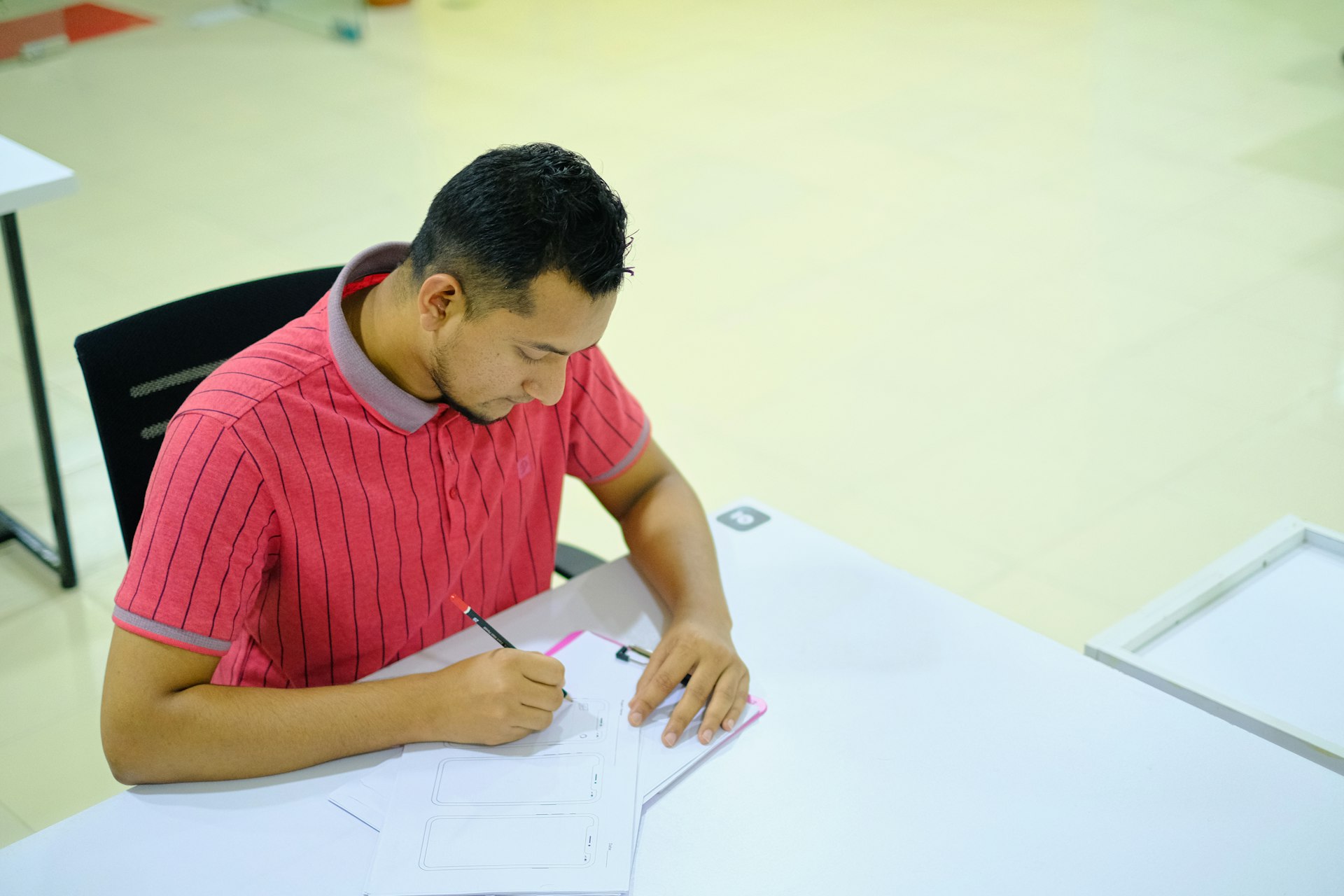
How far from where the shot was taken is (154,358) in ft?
4.99

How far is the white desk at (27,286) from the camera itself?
238cm

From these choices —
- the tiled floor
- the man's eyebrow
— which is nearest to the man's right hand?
the man's eyebrow

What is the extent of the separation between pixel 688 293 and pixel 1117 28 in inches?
137

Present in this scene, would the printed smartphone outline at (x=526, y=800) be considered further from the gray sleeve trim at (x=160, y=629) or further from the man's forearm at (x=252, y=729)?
the gray sleeve trim at (x=160, y=629)

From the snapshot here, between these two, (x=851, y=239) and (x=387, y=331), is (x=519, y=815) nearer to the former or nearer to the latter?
(x=387, y=331)

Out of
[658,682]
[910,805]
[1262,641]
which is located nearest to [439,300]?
[658,682]

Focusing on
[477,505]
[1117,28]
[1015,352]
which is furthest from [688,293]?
[1117,28]

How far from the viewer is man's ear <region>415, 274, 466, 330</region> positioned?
4.28ft

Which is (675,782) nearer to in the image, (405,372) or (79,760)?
(405,372)

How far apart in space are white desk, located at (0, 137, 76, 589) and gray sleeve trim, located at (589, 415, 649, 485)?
1.32 metres

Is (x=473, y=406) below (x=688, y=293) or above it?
above

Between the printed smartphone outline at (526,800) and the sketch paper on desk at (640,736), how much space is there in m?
0.04

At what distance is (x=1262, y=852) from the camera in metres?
1.20

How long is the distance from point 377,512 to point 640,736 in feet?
1.27
